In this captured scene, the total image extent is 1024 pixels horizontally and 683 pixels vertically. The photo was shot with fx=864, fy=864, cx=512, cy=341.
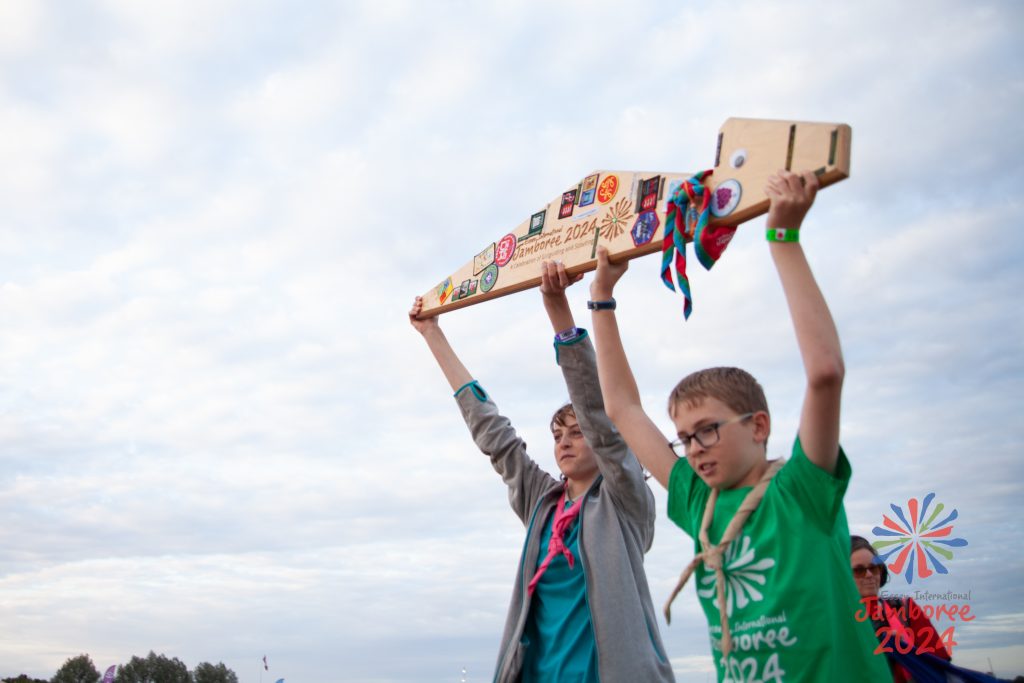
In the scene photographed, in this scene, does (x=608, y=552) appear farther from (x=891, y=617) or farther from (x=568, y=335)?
(x=891, y=617)

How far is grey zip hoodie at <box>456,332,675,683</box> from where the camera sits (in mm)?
3840

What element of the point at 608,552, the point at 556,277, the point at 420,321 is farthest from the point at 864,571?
the point at 420,321

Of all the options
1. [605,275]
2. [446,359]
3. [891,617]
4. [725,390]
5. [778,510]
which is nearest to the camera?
[778,510]

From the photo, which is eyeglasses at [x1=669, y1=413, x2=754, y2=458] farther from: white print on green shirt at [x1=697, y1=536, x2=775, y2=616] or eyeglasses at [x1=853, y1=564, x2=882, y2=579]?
eyeglasses at [x1=853, y1=564, x2=882, y2=579]

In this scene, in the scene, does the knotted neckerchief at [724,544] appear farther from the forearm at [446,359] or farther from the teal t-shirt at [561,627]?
the forearm at [446,359]

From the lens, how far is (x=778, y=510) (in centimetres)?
262

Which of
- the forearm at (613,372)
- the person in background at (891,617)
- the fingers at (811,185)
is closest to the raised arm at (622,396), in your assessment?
the forearm at (613,372)

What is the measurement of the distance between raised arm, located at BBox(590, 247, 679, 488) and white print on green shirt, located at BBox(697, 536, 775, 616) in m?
0.44

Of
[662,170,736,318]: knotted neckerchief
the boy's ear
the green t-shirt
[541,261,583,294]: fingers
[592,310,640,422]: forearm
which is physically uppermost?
[541,261,583,294]: fingers

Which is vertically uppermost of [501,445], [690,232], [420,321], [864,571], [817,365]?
[420,321]

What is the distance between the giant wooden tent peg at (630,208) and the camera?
2938mm

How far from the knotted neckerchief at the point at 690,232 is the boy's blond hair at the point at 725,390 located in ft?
1.29

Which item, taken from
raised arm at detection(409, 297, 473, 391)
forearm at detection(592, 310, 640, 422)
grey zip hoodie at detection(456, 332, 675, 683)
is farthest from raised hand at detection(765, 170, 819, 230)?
raised arm at detection(409, 297, 473, 391)

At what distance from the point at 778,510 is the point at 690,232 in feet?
4.09
